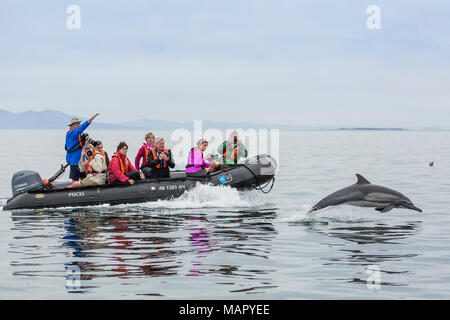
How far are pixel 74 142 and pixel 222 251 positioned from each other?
7321mm

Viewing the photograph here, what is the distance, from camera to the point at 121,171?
17.0m

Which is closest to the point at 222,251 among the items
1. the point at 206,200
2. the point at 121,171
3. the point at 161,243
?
the point at 161,243

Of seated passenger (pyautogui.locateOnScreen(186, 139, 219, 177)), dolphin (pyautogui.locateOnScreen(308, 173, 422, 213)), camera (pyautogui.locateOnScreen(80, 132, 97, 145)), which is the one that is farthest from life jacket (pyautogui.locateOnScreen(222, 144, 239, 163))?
dolphin (pyautogui.locateOnScreen(308, 173, 422, 213))

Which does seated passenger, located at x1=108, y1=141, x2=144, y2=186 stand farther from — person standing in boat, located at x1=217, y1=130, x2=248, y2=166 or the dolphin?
the dolphin

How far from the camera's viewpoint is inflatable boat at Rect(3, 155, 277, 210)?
17.0 metres

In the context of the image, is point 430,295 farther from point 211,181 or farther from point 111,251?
point 211,181

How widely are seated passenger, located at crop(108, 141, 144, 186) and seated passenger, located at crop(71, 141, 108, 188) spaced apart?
0.25 meters

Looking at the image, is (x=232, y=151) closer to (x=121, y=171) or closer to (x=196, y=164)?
(x=196, y=164)

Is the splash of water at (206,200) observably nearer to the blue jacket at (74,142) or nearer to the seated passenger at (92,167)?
the seated passenger at (92,167)

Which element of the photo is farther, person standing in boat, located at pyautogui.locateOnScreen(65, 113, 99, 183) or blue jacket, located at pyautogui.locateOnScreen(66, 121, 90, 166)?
person standing in boat, located at pyautogui.locateOnScreen(65, 113, 99, 183)

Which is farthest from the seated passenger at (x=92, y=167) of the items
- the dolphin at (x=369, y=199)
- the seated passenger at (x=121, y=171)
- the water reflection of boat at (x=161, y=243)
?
the dolphin at (x=369, y=199)
